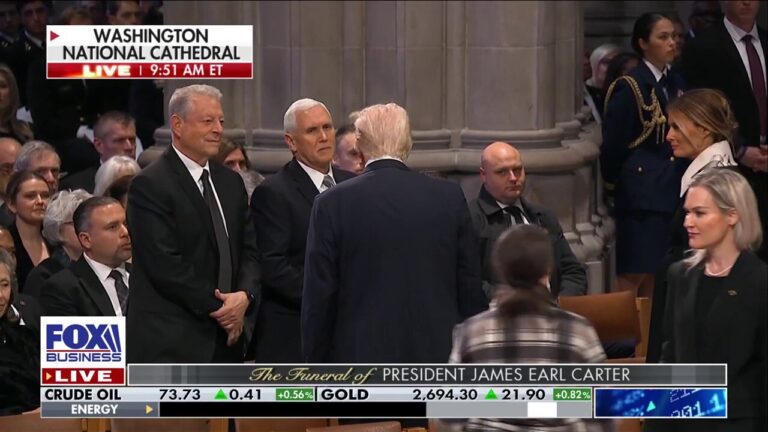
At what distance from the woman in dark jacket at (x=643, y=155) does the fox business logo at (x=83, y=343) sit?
3356 mm

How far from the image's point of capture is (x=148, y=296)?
653cm

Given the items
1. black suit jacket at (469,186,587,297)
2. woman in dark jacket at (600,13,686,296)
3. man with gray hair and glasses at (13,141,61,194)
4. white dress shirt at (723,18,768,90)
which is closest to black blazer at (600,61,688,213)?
woman in dark jacket at (600,13,686,296)

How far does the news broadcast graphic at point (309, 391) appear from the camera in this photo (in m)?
5.97

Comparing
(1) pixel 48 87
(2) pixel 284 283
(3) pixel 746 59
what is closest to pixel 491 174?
(2) pixel 284 283

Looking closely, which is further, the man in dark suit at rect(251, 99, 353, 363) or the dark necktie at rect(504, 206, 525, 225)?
the dark necktie at rect(504, 206, 525, 225)

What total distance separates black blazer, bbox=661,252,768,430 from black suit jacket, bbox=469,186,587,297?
1.87 m

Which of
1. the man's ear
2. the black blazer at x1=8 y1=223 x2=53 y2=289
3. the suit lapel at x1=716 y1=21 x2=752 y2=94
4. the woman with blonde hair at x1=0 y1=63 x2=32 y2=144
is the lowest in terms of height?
the man's ear

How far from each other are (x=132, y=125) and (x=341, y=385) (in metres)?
3.01

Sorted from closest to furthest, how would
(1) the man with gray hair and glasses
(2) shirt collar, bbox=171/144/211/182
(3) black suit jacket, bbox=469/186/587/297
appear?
1. (2) shirt collar, bbox=171/144/211/182
2. (3) black suit jacket, bbox=469/186/587/297
3. (1) the man with gray hair and glasses

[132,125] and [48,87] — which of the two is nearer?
[132,125]

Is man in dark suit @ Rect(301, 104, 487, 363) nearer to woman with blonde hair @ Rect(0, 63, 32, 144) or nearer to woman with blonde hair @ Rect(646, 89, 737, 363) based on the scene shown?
woman with blonde hair @ Rect(646, 89, 737, 363)

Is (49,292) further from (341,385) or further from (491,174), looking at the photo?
(491,174)

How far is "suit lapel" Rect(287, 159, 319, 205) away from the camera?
22.2 ft

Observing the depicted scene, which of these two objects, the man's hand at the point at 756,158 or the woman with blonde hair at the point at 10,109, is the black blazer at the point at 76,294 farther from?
the man's hand at the point at 756,158
